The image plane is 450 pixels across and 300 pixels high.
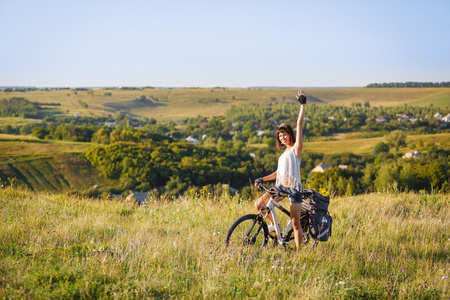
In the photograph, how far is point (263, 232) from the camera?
15.1 feet

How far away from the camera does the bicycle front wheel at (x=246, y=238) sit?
170 inches

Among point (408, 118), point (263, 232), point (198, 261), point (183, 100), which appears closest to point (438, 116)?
point (408, 118)

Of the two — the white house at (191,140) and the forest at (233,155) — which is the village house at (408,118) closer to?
the forest at (233,155)

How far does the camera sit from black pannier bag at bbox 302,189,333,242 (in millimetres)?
4500

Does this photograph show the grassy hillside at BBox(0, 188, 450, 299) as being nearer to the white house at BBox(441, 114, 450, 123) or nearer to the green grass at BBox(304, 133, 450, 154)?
the green grass at BBox(304, 133, 450, 154)

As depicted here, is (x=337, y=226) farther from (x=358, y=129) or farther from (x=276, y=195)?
(x=358, y=129)

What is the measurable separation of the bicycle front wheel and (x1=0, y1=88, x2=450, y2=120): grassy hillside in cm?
12989

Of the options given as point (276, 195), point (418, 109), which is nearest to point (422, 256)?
point (276, 195)

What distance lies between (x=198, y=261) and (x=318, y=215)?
177cm

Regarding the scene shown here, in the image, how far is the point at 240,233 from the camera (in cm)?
479

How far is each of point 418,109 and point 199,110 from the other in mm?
100266

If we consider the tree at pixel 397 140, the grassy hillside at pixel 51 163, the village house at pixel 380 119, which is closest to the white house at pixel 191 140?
the grassy hillside at pixel 51 163

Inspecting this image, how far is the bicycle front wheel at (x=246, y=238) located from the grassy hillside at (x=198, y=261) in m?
0.15

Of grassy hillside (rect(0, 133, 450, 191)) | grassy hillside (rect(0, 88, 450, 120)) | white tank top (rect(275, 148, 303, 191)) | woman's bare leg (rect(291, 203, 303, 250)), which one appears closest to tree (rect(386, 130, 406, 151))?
grassy hillside (rect(0, 133, 450, 191))
